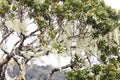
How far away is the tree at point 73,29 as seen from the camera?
557 inches

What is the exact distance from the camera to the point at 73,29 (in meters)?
14.9

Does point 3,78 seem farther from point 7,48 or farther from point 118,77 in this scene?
point 118,77

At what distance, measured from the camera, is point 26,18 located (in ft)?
49.0

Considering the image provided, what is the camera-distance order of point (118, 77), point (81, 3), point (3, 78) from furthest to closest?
point (3, 78) → point (81, 3) → point (118, 77)

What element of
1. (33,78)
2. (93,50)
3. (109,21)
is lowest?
(33,78)

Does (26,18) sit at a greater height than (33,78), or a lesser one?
greater

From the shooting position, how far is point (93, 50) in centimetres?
1480

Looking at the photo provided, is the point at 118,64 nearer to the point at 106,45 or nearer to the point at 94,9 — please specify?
the point at 106,45

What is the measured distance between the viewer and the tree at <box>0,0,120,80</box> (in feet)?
46.4

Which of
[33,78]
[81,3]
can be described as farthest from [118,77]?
[33,78]

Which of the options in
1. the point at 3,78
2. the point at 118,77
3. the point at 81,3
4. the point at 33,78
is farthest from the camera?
the point at 33,78

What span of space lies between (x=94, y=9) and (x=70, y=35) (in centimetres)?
135

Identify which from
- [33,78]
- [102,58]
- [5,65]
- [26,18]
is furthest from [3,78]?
[33,78]

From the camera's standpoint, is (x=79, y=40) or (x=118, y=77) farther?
(x=79, y=40)
